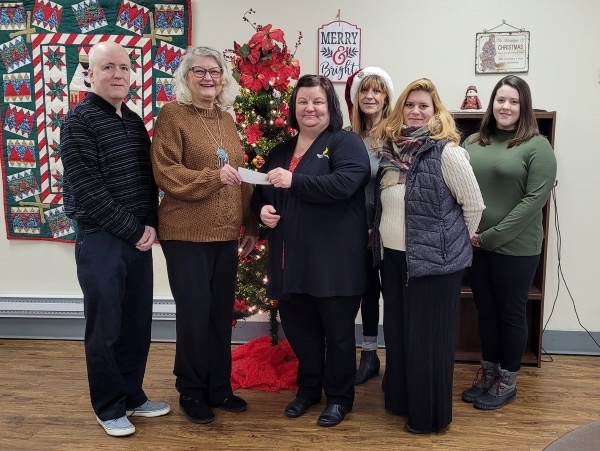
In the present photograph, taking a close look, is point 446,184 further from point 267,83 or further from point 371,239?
point 267,83

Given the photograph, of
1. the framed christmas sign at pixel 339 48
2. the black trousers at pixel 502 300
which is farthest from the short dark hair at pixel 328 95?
the framed christmas sign at pixel 339 48

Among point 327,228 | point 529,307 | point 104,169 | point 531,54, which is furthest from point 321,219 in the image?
point 531,54

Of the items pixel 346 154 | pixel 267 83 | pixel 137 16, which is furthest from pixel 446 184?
pixel 137 16

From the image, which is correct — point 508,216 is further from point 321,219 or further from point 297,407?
point 297,407

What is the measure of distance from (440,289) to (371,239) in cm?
44

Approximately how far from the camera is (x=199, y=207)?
2.39 metres

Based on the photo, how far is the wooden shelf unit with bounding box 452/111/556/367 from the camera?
311cm

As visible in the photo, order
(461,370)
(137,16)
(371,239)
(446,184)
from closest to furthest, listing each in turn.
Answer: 1. (446,184)
2. (371,239)
3. (461,370)
4. (137,16)

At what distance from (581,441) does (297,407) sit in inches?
64.4

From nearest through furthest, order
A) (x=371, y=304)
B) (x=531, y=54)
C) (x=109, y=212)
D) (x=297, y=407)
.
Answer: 1. (x=109, y=212)
2. (x=297, y=407)
3. (x=371, y=304)
4. (x=531, y=54)

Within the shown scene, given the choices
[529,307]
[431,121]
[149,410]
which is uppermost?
[431,121]

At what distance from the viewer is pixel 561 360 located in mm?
3352

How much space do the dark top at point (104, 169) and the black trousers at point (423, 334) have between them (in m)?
1.06

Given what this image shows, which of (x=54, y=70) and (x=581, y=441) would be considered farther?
(x=54, y=70)
